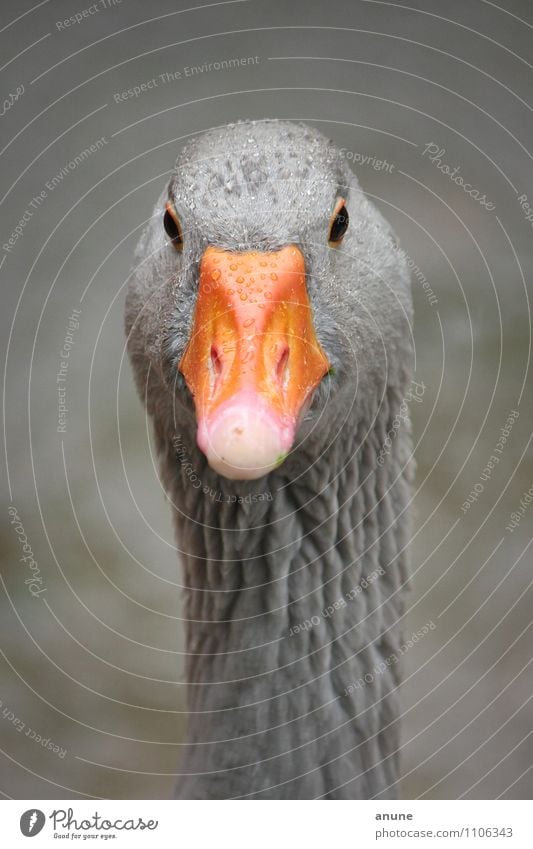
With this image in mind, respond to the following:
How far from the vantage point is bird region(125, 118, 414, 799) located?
3.51 feet

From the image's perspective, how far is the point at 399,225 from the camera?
2869 millimetres

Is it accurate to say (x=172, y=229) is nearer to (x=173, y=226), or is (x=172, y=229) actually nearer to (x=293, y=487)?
(x=173, y=226)

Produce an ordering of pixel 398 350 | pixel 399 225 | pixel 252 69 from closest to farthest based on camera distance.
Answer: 1. pixel 398 350
2. pixel 252 69
3. pixel 399 225

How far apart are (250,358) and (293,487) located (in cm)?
39

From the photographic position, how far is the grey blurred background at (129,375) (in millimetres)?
2396

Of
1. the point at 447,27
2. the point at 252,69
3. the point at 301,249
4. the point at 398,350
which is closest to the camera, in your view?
the point at 301,249

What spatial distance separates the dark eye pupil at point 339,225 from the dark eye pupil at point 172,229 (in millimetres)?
210

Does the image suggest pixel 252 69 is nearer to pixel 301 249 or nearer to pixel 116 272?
pixel 116 272
